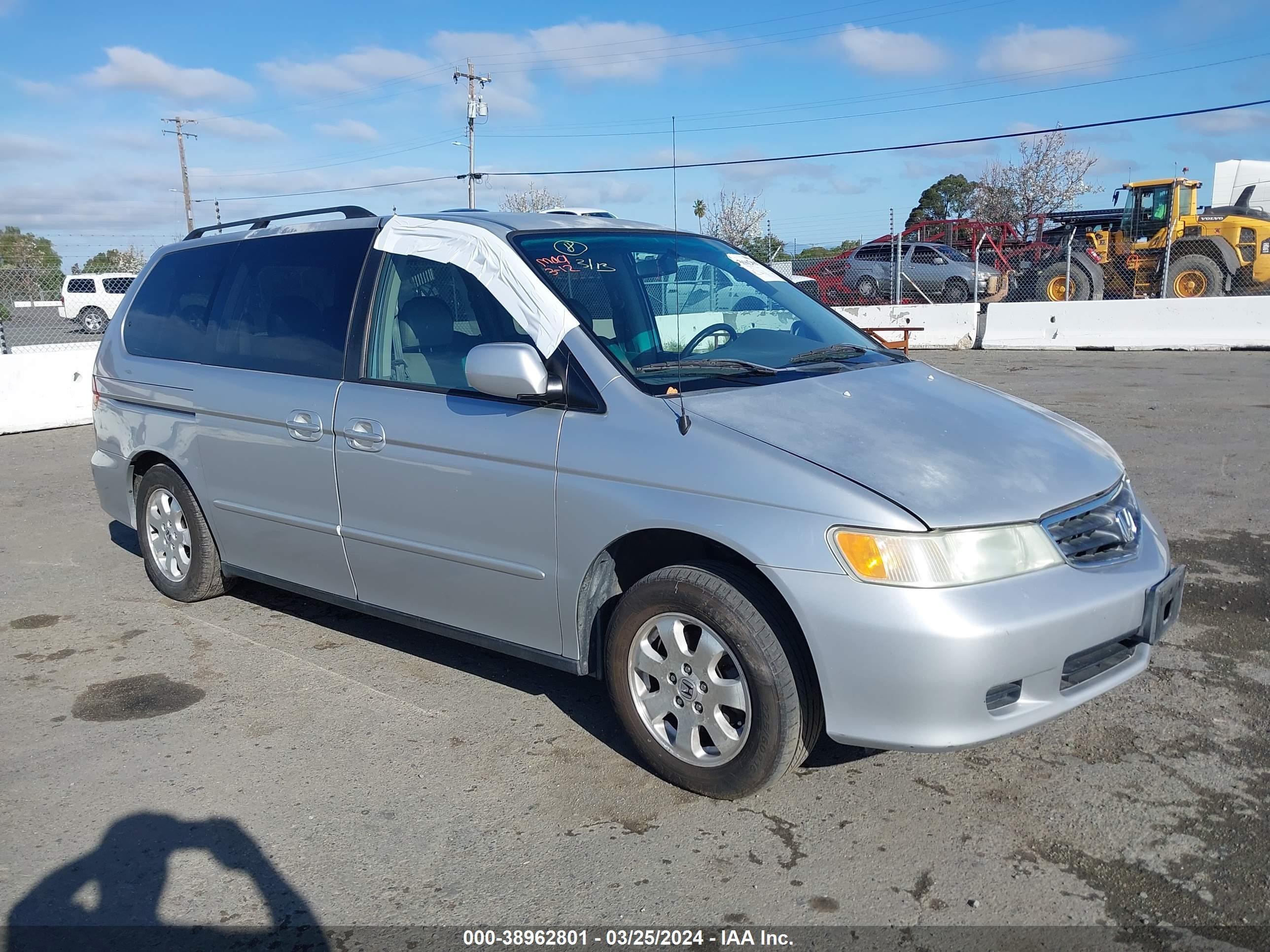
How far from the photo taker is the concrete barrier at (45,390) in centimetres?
1168

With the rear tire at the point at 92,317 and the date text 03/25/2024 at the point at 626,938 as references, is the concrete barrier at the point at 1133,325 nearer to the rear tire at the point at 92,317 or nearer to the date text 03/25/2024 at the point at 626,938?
the date text 03/25/2024 at the point at 626,938

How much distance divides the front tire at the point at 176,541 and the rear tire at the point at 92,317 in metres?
28.4

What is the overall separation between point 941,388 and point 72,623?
14.2 feet

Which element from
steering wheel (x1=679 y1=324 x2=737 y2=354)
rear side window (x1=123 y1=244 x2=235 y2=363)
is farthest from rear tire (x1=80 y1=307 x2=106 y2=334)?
steering wheel (x1=679 y1=324 x2=737 y2=354)

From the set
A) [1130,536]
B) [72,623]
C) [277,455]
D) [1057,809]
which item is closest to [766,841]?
[1057,809]

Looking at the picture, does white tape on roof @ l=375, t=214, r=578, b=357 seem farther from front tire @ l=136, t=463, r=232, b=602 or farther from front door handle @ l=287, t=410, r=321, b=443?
front tire @ l=136, t=463, r=232, b=602

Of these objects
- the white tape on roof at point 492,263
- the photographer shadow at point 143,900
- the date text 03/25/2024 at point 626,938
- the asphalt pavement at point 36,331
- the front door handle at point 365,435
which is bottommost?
the photographer shadow at point 143,900

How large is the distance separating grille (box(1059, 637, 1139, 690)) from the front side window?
6.76 ft

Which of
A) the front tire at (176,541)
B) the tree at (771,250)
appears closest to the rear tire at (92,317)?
the tree at (771,250)

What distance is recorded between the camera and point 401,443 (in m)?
3.91

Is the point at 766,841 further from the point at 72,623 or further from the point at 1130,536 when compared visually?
the point at 72,623

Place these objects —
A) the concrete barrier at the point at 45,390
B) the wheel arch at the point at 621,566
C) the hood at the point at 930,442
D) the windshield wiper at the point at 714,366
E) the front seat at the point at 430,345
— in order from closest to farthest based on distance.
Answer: the hood at the point at 930,442 < the wheel arch at the point at 621,566 < the windshield wiper at the point at 714,366 < the front seat at the point at 430,345 < the concrete barrier at the point at 45,390

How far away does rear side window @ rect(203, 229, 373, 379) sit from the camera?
4.32m

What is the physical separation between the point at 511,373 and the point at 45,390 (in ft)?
35.0
